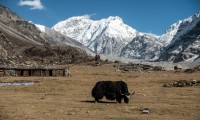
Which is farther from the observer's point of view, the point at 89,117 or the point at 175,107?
the point at 175,107

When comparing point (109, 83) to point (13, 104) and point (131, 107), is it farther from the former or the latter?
point (13, 104)

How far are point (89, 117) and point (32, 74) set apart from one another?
6539 cm

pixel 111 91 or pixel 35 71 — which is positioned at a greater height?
pixel 35 71

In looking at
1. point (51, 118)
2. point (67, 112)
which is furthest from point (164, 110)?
point (51, 118)

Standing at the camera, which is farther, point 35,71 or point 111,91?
point 35,71

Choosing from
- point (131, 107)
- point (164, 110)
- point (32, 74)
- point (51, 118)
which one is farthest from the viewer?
point (32, 74)

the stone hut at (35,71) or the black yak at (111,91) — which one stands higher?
the stone hut at (35,71)

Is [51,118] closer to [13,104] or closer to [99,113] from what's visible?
[99,113]

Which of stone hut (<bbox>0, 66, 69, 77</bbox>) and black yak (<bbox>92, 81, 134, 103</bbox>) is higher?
stone hut (<bbox>0, 66, 69, 77</bbox>)

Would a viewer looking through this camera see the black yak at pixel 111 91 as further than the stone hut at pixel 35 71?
No

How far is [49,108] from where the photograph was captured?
2809 cm

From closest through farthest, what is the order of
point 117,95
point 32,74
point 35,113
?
point 35,113 → point 117,95 → point 32,74

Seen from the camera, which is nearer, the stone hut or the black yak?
the black yak

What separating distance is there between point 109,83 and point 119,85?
93 cm
